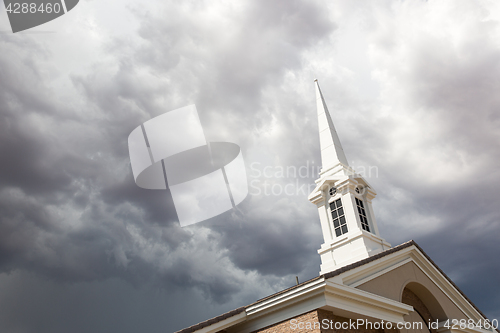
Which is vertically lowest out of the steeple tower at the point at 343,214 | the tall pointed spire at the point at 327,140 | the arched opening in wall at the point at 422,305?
the arched opening in wall at the point at 422,305

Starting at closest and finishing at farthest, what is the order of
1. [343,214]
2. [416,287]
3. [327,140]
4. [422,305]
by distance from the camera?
[416,287] → [422,305] → [343,214] → [327,140]

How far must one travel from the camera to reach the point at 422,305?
1534 cm

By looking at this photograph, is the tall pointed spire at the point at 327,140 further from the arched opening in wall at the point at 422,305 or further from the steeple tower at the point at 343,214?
the arched opening in wall at the point at 422,305

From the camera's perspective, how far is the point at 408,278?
46.3 ft

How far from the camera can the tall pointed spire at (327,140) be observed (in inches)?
906

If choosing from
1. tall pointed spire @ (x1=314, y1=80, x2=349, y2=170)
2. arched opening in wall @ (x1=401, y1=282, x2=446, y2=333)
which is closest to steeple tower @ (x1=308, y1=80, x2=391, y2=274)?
tall pointed spire @ (x1=314, y1=80, x2=349, y2=170)

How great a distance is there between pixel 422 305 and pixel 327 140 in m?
11.7

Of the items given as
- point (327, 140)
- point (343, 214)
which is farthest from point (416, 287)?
point (327, 140)

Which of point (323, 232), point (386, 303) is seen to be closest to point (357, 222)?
point (323, 232)

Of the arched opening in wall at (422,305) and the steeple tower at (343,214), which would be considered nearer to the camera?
the arched opening in wall at (422,305)

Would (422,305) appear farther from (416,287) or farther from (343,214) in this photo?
(343,214)

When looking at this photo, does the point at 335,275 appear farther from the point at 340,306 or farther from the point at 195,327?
the point at 195,327

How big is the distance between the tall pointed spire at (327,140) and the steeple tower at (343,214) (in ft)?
0.22

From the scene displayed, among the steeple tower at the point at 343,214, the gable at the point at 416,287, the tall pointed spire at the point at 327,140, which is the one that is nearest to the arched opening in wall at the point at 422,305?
the gable at the point at 416,287
